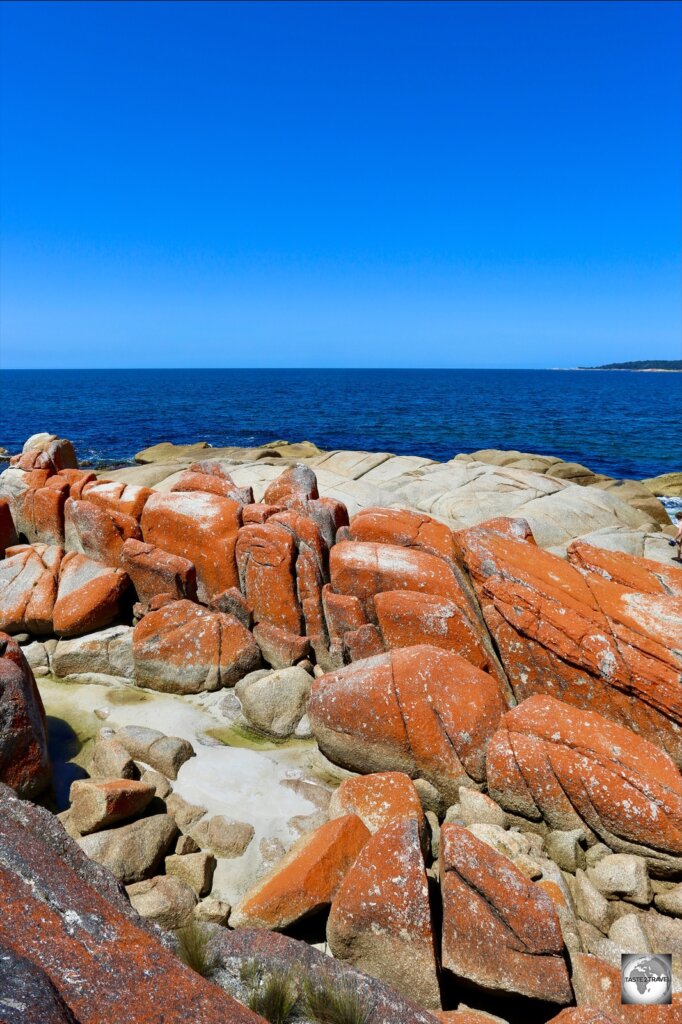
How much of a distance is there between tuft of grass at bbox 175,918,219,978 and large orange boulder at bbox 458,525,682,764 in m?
7.22

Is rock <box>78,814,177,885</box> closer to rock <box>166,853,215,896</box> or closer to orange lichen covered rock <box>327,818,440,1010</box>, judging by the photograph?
rock <box>166,853,215,896</box>

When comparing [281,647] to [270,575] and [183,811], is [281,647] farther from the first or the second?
[183,811]

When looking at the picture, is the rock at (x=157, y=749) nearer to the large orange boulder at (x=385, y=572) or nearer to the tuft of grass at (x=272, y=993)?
the large orange boulder at (x=385, y=572)

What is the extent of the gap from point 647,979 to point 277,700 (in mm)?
6720

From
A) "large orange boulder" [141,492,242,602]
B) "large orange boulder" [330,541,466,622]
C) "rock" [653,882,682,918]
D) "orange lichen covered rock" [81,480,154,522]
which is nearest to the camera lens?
"rock" [653,882,682,918]

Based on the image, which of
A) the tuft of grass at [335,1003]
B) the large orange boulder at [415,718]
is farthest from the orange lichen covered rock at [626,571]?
the tuft of grass at [335,1003]

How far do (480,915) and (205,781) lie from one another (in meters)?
4.74

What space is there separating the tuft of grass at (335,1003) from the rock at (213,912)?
2.38 m

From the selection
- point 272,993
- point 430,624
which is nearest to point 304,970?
point 272,993

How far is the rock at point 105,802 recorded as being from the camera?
8.27 m

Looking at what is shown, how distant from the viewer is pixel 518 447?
169 feet

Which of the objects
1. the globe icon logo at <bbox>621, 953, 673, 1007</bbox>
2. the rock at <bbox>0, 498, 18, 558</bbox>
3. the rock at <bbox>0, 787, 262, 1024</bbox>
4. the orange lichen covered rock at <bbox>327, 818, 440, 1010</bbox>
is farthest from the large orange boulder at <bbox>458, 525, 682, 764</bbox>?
the rock at <bbox>0, 498, 18, 558</bbox>

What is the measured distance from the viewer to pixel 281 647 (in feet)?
42.8

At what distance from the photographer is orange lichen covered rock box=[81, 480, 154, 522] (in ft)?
52.4
